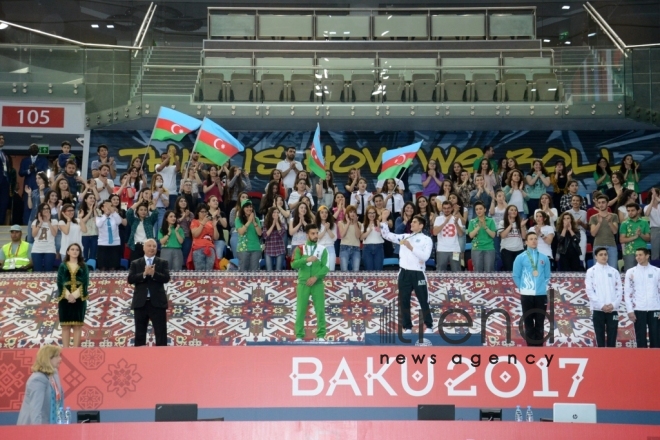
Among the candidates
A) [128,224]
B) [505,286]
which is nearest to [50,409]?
[128,224]

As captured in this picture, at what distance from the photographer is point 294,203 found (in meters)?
18.1

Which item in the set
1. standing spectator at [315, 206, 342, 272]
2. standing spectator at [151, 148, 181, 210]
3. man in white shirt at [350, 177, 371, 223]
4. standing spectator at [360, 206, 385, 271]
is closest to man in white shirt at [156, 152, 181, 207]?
standing spectator at [151, 148, 181, 210]

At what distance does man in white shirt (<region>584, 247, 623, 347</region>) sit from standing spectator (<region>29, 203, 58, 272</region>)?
30.3ft

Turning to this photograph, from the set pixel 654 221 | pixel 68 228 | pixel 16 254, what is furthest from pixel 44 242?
pixel 654 221

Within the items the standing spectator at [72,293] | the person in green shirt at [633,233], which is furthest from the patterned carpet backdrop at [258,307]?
the standing spectator at [72,293]

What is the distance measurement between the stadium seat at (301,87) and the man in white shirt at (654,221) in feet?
26.8

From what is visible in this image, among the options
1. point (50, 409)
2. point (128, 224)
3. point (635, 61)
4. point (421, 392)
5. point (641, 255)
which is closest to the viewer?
point (50, 409)

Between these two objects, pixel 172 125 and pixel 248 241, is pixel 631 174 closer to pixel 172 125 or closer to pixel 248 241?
pixel 248 241

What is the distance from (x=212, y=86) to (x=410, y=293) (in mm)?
9737

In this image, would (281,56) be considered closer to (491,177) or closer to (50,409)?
(491,177)

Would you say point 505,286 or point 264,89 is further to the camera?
point 264,89

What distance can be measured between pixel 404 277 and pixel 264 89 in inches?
361

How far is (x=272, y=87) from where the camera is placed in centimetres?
2214

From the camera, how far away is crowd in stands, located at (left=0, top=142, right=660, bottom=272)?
1681cm
